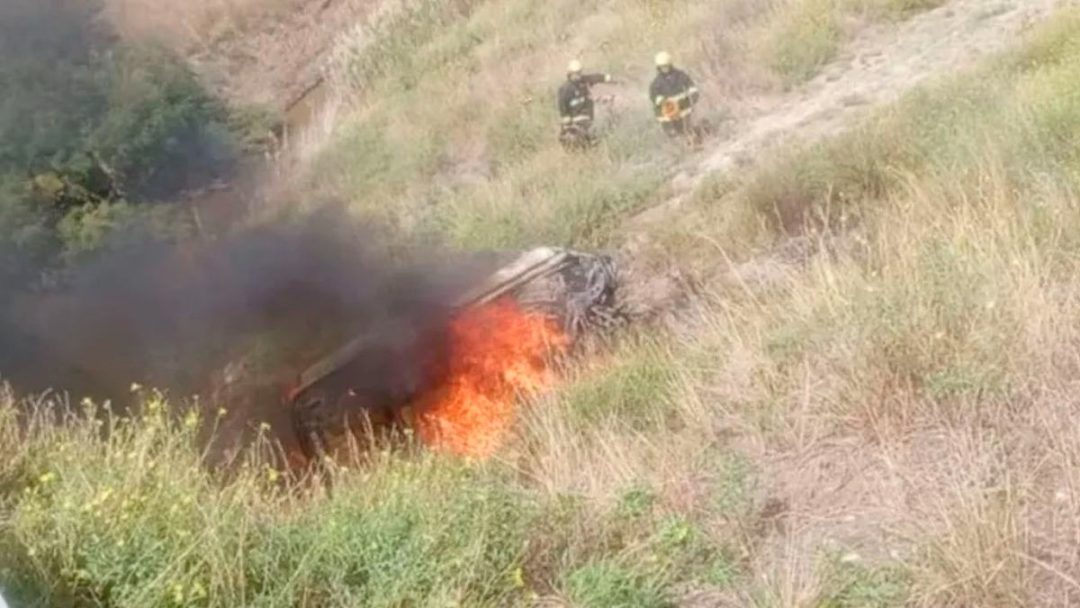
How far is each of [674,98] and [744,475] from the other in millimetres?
8880

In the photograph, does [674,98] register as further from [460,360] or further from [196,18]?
[196,18]

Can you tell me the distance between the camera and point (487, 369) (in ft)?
26.4

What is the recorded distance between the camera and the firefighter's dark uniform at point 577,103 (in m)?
13.3

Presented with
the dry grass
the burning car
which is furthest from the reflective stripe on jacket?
the dry grass

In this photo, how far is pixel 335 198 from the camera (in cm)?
1507

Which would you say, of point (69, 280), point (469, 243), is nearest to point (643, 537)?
point (469, 243)

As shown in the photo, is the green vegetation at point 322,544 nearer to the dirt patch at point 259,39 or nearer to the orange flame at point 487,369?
the orange flame at point 487,369

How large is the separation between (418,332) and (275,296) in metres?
2.57

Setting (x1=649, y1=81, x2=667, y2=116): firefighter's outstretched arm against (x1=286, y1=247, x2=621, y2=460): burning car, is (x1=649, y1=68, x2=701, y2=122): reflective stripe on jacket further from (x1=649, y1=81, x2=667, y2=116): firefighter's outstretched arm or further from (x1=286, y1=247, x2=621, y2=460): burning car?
(x1=286, y1=247, x2=621, y2=460): burning car

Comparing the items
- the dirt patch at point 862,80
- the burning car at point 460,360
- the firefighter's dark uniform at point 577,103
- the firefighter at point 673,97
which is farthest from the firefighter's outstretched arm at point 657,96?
→ the burning car at point 460,360

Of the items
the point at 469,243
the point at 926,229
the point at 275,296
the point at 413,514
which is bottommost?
the point at 469,243

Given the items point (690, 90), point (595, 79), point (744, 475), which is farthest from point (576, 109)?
point (744, 475)

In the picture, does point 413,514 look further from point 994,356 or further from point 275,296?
point 275,296

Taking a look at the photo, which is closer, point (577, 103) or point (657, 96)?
point (657, 96)
